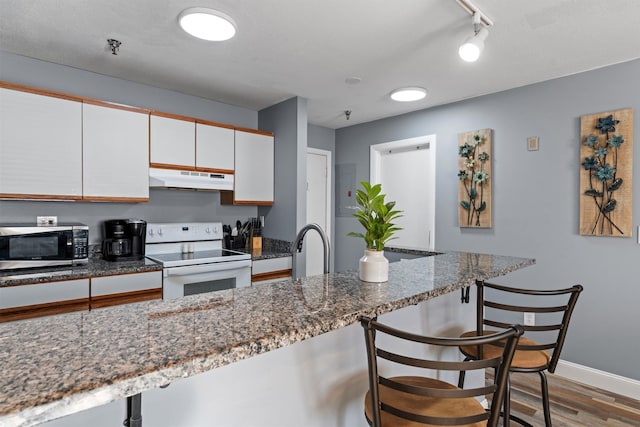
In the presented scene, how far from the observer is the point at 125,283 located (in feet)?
8.01

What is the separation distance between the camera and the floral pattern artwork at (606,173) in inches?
100.0

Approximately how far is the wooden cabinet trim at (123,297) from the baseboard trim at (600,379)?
129 inches

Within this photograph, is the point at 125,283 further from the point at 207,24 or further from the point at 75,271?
the point at 207,24

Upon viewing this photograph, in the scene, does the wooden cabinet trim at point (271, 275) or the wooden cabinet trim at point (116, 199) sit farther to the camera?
the wooden cabinet trim at point (271, 275)

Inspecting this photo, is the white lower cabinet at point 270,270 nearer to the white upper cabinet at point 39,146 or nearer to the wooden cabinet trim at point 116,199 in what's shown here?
the wooden cabinet trim at point 116,199

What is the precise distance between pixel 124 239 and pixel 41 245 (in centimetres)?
58

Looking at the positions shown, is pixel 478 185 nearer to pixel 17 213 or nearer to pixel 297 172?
pixel 297 172

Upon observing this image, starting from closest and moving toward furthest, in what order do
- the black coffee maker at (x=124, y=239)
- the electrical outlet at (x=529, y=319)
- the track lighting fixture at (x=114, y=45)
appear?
the track lighting fixture at (x=114, y=45)
the black coffee maker at (x=124, y=239)
the electrical outlet at (x=529, y=319)

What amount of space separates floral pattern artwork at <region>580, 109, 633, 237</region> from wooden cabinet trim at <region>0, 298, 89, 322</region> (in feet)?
12.2

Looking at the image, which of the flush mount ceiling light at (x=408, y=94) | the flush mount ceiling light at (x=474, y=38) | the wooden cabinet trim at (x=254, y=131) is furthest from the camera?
the wooden cabinet trim at (x=254, y=131)

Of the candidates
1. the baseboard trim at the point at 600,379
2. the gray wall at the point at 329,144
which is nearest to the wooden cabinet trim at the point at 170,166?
the gray wall at the point at 329,144

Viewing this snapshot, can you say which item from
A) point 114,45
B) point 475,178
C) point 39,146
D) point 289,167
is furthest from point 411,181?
point 39,146

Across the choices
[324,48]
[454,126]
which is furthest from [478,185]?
[324,48]

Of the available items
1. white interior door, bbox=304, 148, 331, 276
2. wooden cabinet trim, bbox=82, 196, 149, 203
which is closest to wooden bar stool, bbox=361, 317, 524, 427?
wooden cabinet trim, bbox=82, 196, 149, 203
